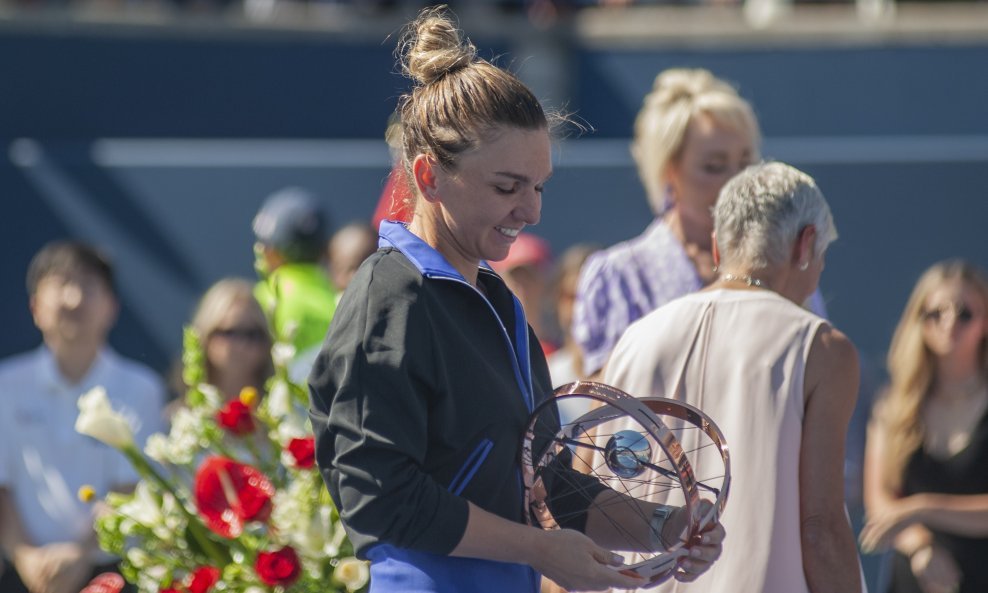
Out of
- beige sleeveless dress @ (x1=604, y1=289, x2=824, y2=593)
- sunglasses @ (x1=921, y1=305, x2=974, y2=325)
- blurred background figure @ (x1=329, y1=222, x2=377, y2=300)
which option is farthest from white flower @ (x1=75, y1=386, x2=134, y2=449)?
sunglasses @ (x1=921, y1=305, x2=974, y2=325)

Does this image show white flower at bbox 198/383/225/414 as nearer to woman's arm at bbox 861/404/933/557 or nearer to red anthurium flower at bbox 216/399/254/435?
red anthurium flower at bbox 216/399/254/435

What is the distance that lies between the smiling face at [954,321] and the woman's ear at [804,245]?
84.0 inches

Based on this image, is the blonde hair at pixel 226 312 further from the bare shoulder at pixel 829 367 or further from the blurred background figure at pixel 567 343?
the bare shoulder at pixel 829 367

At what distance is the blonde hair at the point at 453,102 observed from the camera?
72.7 inches

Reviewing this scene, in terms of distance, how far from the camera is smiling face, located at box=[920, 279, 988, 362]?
4273mm

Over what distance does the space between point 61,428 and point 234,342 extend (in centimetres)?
59

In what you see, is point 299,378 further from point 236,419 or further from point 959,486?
point 959,486

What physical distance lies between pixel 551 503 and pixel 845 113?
25.1 ft

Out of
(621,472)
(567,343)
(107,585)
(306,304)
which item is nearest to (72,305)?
(306,304)

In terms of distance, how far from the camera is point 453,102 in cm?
186

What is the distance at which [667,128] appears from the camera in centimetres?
311

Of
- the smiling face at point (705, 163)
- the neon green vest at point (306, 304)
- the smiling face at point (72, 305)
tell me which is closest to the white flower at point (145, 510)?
the smiling face at point (705, 163)

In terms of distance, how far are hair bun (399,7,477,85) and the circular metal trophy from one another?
0.47 m

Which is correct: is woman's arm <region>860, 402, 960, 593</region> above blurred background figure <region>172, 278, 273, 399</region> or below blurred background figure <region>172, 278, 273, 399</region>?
below
